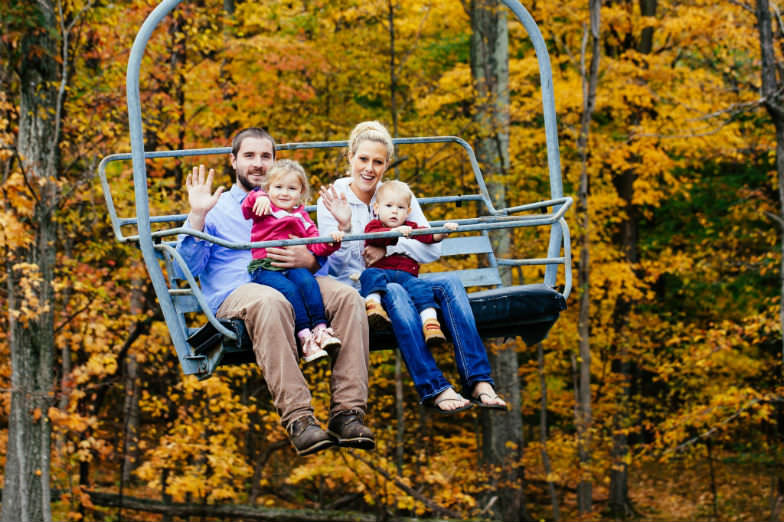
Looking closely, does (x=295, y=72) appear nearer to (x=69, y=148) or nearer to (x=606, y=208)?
(x=69, y=148)

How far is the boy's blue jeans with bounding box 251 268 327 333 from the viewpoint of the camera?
3818 mm

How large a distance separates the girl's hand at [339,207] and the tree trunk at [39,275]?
618 cm

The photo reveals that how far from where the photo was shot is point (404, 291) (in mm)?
4023

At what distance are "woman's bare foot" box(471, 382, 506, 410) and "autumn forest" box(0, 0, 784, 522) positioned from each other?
237 inches

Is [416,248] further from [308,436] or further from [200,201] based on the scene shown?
[308,436]

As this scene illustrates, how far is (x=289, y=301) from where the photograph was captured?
3.82 m

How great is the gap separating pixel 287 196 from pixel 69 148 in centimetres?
842

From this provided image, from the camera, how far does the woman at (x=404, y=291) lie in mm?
3910

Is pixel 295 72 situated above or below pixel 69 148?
above

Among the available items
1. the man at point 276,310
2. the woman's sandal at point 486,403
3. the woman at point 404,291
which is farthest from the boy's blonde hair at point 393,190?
the woman's sandal at point 486,403

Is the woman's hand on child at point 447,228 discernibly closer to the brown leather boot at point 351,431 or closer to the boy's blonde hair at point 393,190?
the boy's blonde hair at point 393,190

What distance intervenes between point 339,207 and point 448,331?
750 mm

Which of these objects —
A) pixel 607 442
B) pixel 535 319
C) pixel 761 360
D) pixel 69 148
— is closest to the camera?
pixel 535 319

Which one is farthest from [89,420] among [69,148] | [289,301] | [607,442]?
[607,442]
